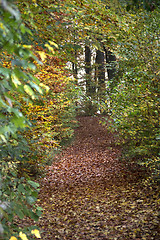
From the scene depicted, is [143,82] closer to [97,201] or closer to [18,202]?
[97,201]

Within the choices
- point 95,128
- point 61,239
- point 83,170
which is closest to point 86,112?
point 95,128

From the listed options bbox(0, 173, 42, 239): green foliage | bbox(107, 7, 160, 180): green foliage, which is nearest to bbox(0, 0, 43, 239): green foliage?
bbox(0, 173, 42, 239): green foliage

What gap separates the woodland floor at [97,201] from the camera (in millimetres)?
5160

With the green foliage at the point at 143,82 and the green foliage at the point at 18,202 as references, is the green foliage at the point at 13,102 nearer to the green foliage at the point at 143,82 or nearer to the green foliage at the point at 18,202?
the green foliage at the point at 18,202

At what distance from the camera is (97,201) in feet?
21.9

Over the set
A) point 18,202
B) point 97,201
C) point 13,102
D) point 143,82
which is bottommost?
point 97,201

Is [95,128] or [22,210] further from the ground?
[22,210]

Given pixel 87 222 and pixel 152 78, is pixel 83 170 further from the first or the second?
pixel 152 78

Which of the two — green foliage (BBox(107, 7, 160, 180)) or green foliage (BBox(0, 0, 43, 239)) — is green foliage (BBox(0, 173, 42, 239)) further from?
green foliage (BBox(107, 7, 160, 180))

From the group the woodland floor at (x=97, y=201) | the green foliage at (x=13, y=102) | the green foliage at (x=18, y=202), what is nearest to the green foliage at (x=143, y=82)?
the woodland floor at (x=97, y=201)

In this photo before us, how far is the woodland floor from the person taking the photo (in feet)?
16.9

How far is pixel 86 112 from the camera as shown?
1897 centimetres

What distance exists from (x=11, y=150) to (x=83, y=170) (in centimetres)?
590

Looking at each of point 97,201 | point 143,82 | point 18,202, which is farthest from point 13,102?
point 97,201
